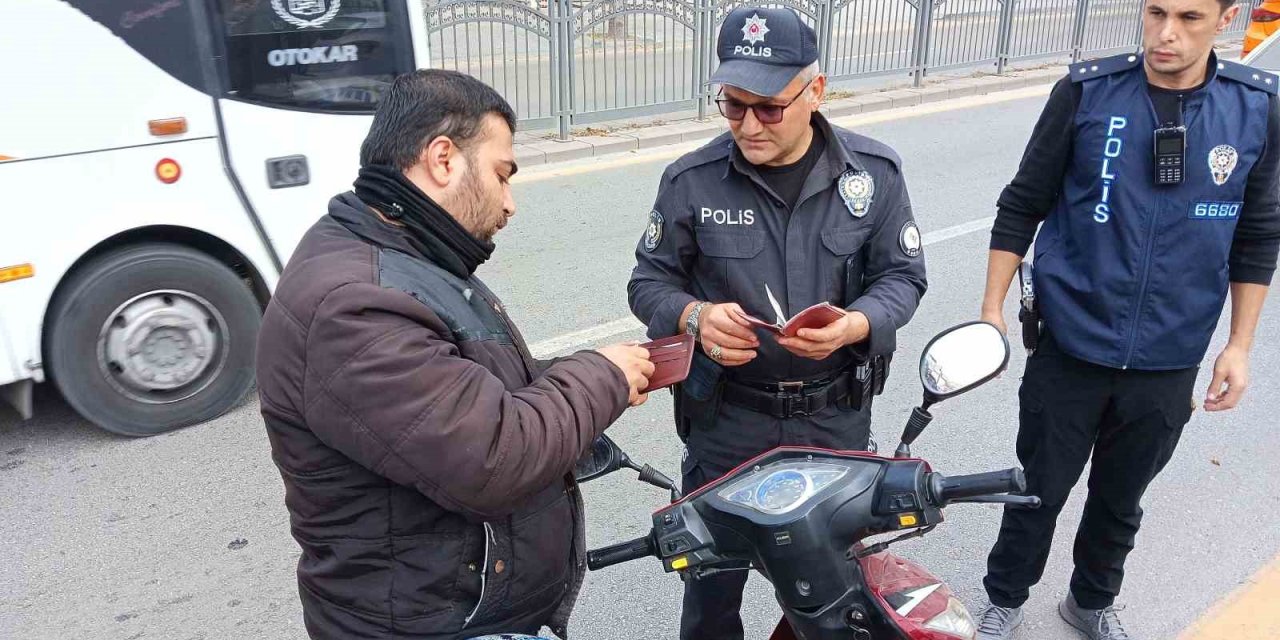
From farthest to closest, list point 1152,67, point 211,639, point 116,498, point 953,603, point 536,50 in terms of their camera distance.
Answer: point 536,50 → point 116,498 → point 211,639 → point 1152,67 → point 953,603

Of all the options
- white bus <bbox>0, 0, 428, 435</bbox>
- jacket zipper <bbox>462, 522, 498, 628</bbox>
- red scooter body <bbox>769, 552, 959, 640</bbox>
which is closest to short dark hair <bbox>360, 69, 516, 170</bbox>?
jacket zipper <bbox>462, 522, 498, 628</bbox>

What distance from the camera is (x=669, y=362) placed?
1.92m

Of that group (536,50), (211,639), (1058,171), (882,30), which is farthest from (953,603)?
(882,30)

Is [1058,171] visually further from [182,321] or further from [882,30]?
[882,30]

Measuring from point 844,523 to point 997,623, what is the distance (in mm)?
1901

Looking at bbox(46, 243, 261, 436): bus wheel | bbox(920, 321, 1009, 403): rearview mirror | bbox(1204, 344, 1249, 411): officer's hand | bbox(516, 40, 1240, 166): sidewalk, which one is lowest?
bbox(516, 40, 1240, 166): sidewalk

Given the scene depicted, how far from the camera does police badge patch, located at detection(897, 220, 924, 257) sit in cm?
254

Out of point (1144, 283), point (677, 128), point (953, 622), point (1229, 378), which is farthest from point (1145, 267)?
point (677, 128)

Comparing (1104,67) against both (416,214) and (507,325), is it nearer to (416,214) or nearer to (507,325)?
(507,325)

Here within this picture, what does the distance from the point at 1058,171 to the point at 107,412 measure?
3980 millimetres

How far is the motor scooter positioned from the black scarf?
540 millimetres

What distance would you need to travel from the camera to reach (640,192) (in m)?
8.67

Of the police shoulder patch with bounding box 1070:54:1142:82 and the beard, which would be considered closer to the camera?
the beard

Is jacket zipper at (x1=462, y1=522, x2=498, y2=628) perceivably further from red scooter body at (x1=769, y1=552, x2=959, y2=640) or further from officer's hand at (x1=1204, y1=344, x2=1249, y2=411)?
officer's hand at (x1=1204, y1=344, x2=1249, y2=411)
